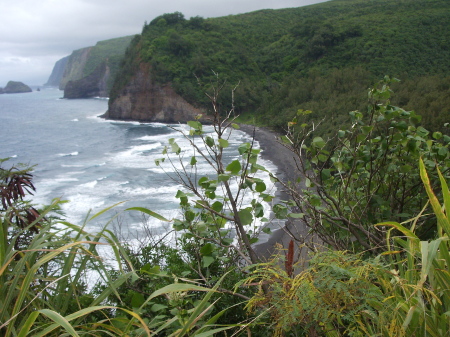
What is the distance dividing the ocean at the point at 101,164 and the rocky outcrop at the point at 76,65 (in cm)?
9200

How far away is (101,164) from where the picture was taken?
33.3m

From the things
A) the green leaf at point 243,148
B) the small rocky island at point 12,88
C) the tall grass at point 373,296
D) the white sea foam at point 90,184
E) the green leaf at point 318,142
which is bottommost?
the white sea foam at point 90,184

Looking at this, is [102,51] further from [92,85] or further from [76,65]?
[92,85]

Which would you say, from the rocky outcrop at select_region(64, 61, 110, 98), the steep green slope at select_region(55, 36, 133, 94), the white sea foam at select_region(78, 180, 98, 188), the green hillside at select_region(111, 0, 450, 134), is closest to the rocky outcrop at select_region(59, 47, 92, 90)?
the steep green slope at select_region(55, 36, 133, 94)

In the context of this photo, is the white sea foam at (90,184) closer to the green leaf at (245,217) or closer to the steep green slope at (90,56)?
the green leaf at (245,217)

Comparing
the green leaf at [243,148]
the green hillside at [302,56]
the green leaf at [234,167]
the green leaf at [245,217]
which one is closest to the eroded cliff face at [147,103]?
the green hillside at [302,56]

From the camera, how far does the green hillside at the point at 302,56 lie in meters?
39.7

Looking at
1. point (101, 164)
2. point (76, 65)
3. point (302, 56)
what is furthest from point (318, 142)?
point (76, 65)

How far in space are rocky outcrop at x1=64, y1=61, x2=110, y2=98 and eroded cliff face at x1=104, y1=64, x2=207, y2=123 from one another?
49.6 m

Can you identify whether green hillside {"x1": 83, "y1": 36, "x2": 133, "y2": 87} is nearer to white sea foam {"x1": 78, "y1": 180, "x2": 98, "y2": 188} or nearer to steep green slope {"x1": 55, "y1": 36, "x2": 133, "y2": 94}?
steep green slope {"x1": 55, "y1": 36, "x2": 133, "y2": 94}

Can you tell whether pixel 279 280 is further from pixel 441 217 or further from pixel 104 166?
pixel 104 166

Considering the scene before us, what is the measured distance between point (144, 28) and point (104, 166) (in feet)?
143

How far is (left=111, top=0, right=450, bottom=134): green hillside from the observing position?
39688 mm

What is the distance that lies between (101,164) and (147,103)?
82.5 ft
